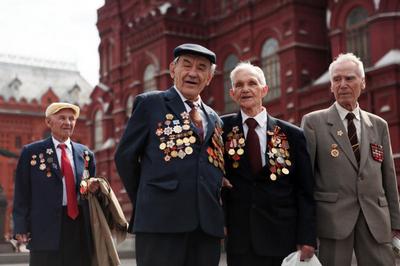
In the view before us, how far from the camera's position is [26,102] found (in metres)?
51.3

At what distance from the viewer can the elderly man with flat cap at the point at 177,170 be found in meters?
3.87

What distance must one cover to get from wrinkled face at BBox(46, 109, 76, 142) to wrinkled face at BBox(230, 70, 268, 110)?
2.09 metres

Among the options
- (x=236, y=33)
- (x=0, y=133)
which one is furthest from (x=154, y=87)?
(x=0, y=133)

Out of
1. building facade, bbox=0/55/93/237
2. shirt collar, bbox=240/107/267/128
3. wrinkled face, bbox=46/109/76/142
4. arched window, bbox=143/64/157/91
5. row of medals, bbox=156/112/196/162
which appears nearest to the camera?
row of medals, bbox=156/112/196/162

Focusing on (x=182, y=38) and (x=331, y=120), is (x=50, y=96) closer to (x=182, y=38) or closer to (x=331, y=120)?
(x=182, y=38)

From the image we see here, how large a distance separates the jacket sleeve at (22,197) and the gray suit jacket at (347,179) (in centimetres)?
274

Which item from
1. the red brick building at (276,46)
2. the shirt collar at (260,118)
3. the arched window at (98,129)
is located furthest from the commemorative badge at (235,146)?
the arched window at (98,129)

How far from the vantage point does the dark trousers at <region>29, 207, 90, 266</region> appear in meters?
5.72

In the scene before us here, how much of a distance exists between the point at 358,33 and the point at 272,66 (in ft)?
14.6

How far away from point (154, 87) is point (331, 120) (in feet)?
83.8

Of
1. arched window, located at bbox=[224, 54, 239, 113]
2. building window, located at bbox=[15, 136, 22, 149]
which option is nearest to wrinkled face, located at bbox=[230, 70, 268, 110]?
arched window, located at bbox=[224, 54, 239, 113]

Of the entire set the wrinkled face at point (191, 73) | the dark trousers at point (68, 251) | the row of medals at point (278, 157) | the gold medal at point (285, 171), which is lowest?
the dark trousers at point (68, 251)

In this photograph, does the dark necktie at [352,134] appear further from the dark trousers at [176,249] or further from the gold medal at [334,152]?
the dark trousers at [176,249]

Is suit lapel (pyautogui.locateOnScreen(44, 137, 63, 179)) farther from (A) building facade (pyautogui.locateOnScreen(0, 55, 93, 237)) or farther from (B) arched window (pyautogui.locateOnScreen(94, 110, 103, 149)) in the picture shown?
(A) building facade (pyautogui.locateOnScreen(0, 55, 93, 237))
